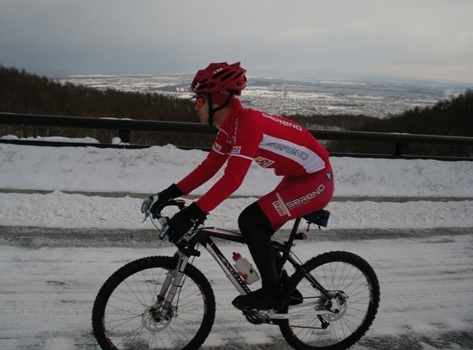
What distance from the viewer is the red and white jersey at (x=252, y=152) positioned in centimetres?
295

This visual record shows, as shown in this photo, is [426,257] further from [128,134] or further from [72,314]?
[128,134]

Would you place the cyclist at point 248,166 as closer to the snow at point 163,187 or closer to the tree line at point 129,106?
the snow at point 163,187

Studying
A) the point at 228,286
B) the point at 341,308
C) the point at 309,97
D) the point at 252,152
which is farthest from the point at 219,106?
the point at 309,97

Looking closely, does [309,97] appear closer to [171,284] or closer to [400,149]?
[400,149]

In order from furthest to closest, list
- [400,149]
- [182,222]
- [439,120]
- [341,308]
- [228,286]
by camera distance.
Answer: [439,120], [400,149], [228,286], [341,308], [182,222]

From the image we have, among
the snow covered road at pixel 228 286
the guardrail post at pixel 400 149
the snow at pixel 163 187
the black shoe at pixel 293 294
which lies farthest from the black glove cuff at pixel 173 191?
the guardrail post at pixel 400 149

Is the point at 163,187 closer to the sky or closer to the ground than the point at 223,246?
closer to the sky

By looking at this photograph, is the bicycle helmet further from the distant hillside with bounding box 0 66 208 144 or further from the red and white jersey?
the distant hillside with bounding box 0 66 208 144

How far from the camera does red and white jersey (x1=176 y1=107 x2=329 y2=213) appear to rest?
2951 millimetres

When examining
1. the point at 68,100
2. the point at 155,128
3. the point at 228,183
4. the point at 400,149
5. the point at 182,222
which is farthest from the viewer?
the point at 68,100

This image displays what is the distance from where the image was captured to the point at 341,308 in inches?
146

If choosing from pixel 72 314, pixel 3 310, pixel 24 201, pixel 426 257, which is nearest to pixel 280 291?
pixel 72 314

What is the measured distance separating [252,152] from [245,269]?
3.37 ft

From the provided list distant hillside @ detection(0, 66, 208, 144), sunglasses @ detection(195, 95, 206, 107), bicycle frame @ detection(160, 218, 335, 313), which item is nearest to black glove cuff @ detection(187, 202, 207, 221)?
bicycle frame @ detection(160, 218, 335, 313)
